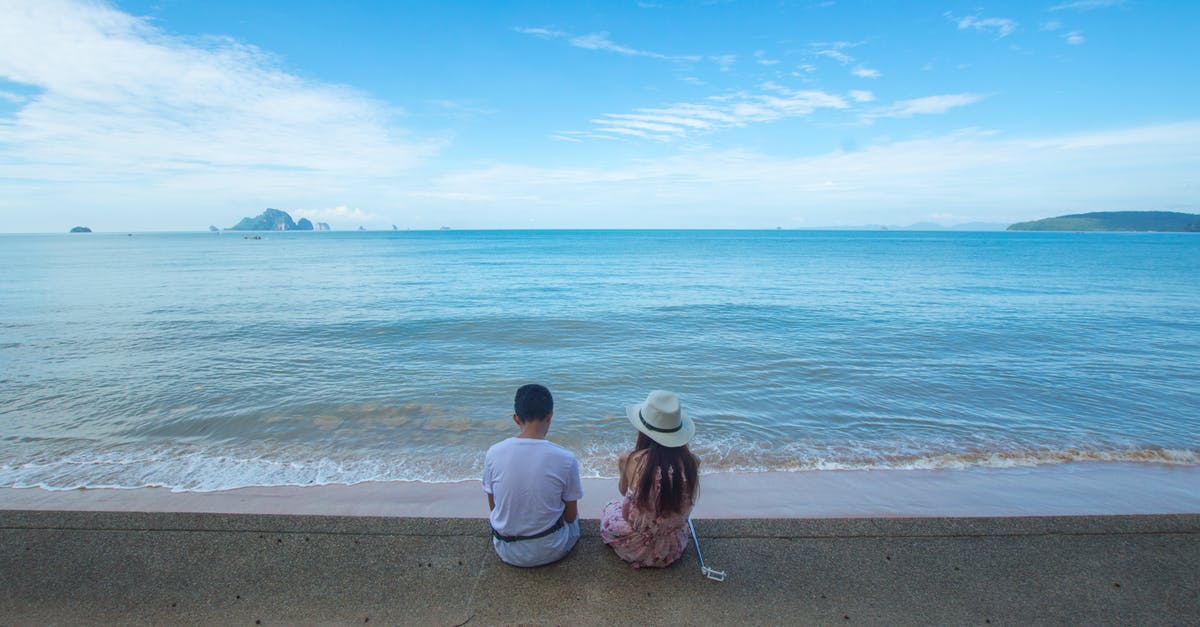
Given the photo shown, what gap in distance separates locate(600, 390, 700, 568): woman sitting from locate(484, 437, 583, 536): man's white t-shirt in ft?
1.24

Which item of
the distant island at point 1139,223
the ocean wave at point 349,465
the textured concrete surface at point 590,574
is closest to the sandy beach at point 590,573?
the textured concrete surface at point 590,574

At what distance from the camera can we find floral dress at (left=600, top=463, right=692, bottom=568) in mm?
3463

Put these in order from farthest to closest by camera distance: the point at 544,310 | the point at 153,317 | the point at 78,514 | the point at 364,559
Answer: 1. the point at 544,310
2. the point at 153,317
3. the point at 78,514
4. the point at 364,559

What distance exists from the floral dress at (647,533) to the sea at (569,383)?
3169 mm

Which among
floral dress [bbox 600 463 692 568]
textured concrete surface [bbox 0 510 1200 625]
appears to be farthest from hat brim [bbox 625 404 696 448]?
textured concrete surface [bbox 0 510 1200 625]

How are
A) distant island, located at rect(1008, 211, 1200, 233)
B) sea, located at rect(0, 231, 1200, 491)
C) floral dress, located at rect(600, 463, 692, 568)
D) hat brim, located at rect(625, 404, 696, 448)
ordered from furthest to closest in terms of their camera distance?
distant island, located at rect(1008, 211, 1200, 233), sea, located at rect(0, 231, 1200, 491), floral dress, located at rect(600, 463, 692, 568), hat brim, located at rect(625, 404, 696, 448)

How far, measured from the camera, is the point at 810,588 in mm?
3432

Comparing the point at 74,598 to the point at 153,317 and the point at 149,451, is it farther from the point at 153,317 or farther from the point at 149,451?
the point at 153,317

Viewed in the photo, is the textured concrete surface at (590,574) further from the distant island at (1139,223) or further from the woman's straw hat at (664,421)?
the distant island at (1139,223)

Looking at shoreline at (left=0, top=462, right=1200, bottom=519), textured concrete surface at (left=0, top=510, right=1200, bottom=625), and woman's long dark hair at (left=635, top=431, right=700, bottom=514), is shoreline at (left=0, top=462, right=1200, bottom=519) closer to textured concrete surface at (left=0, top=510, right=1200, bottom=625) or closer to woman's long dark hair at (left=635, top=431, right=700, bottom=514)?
textured concrete surface at (left=0, top=510, right=1200, bottom=625)

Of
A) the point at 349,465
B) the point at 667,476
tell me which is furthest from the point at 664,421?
the point at 349,465

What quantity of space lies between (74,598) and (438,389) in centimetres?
656

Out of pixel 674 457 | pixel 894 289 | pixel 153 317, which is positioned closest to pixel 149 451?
pixel 674 457

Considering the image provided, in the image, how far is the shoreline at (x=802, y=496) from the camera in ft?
18.4
